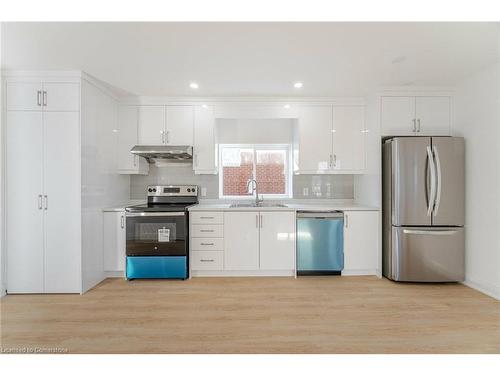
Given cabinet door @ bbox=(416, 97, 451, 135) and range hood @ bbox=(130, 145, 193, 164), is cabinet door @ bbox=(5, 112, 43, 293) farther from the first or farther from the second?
cabinet door @ bbox=(416, 97, 451, 135)

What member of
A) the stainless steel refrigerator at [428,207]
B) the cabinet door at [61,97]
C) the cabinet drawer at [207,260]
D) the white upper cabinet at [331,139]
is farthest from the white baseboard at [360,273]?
the cabinet door at [61,97]

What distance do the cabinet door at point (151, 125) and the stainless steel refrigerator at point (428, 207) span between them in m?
2.93

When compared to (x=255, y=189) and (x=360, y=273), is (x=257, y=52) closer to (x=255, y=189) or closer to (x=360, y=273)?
(x=255, y=189)

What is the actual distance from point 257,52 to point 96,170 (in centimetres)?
225

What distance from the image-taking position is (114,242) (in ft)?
11.4

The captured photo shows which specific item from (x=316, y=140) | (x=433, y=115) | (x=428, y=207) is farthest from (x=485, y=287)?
(x=316, y=140)

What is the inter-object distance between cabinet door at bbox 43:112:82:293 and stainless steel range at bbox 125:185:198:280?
617 mm

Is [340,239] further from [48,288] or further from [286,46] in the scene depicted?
[48,288]

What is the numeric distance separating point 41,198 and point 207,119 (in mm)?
2100

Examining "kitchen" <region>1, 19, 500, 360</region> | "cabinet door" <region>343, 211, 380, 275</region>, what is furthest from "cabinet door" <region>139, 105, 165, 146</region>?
"cabinet door" <region>343, 211, 380, 275</region>

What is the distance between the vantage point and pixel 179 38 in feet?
7.39

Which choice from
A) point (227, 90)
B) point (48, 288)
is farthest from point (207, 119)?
point (48, 288)

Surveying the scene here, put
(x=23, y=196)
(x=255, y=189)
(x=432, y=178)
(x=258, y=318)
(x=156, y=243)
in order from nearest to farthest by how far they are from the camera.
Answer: (x=258, y=318), (x=23, y=196), (x=432, y=178), (x=156, y=243), (x=255, y=189)

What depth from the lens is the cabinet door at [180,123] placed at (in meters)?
3.77
